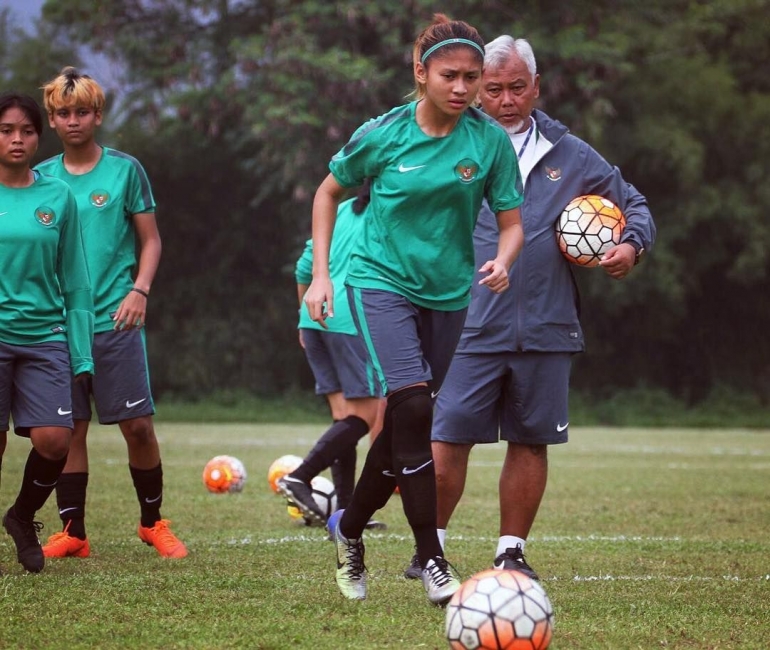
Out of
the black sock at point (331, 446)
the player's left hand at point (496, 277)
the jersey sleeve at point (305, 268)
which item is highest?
the player's left hand at point (496, 277)

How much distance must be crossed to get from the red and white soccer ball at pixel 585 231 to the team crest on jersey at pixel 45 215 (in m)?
2.19

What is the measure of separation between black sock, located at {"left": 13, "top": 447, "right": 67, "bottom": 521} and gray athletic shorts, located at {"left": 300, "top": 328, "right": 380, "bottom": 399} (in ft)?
7.76

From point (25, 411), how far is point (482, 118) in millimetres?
2320

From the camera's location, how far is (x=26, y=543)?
18.5 feet

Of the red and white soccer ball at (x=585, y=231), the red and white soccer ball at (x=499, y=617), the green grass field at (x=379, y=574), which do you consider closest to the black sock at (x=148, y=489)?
the green grass field at (x=379, y=574)

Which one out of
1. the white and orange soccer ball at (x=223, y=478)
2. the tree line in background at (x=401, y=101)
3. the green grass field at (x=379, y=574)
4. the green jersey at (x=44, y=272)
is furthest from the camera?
the tree line in background at (x=401, y=101)

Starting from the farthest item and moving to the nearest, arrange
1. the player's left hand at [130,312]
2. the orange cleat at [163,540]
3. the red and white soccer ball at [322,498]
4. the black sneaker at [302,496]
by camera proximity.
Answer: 1. the red and white soccer ball at [322,498]
2. the black sneaker at [302,496]
3. the orange cleat at [163,540]
4. the player's left hand at [130,312]

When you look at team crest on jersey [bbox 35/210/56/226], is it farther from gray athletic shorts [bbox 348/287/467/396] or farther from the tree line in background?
the tree line in background

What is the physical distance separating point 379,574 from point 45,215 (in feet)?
7.05

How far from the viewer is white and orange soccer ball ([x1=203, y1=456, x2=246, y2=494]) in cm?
985

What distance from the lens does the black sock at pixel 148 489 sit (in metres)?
6.53

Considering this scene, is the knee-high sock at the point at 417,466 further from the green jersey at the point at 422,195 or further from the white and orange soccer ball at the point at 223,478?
the white and orange soccer ball at the point at 223,478

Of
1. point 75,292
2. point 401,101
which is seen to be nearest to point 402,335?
Answer: point 75,292

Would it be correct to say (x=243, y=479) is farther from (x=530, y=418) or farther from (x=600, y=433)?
(x=600, y=433)
